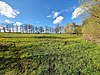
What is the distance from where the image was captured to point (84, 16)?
14188mm

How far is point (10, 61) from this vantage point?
50.5ft

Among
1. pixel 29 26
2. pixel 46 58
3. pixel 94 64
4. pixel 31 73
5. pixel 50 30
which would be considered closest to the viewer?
pixel 31 73

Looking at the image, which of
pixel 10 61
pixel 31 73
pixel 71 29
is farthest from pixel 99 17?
pixel 71 29

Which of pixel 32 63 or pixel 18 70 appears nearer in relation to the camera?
pixel 18 70

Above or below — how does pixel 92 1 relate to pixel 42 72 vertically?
above

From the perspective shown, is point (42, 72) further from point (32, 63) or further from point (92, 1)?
point (92, 1)

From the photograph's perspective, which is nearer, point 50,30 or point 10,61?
point 10,61

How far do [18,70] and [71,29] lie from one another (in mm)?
70612

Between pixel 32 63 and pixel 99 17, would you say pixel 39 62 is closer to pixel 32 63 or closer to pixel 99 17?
pixel 32 63

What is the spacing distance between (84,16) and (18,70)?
9305 mm

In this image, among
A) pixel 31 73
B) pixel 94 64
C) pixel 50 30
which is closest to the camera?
pixel 31 73

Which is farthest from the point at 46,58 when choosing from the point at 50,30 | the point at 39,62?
the point at 50,30

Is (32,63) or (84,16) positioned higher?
(84,16)

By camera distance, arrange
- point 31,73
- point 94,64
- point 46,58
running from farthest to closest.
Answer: point 46,58, point 94,64, point 31,73
